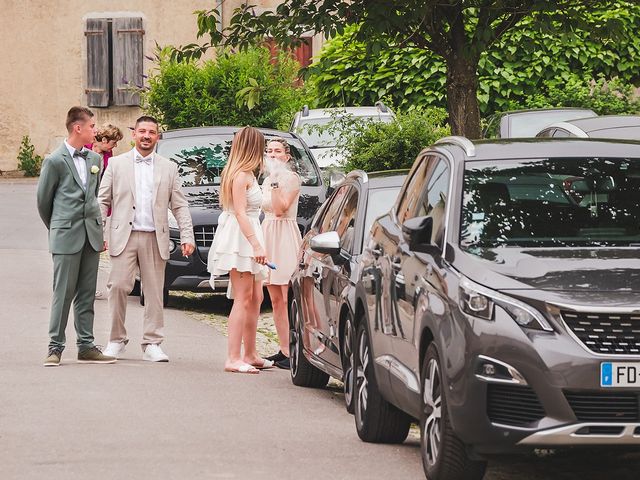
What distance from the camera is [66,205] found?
11914 millimetres

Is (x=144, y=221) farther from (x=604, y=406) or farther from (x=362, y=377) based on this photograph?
(x=604, y=406)

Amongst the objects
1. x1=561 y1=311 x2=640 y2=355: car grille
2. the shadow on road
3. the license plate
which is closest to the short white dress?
the shadow on road

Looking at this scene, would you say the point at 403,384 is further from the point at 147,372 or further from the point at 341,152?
the point at 341,152

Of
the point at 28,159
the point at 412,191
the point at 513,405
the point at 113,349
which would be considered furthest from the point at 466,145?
the point at 28,159

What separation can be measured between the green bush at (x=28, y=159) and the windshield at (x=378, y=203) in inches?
1041

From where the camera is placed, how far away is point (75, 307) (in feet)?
39.6

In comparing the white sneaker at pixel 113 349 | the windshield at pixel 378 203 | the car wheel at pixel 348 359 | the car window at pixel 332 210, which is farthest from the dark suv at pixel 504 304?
the white sneaker at pixel 113 349

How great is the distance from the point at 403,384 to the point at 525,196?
1.15 meters

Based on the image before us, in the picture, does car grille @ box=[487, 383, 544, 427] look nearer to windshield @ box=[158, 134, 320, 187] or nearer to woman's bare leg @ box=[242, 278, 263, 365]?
woman's bare leg @ box=[242, 278, 263, 365]

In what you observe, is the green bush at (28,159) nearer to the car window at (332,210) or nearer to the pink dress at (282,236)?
the pink dress at (282,236)

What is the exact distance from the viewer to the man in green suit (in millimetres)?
11875

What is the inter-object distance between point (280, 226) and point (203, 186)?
402cm

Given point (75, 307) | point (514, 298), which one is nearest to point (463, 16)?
point (75, 307)

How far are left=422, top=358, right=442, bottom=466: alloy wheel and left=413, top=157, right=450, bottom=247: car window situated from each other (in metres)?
0.67
